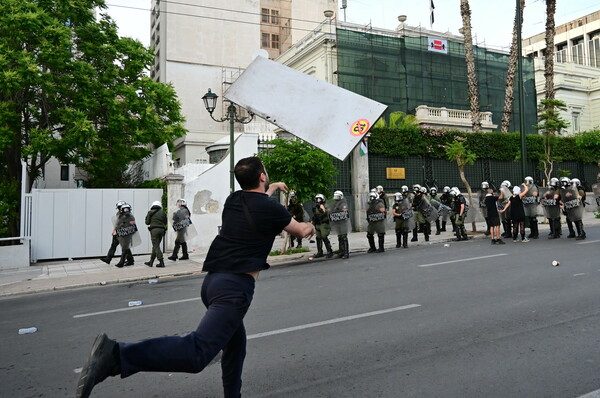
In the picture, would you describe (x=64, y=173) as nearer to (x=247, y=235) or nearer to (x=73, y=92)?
(x=73, y=92)

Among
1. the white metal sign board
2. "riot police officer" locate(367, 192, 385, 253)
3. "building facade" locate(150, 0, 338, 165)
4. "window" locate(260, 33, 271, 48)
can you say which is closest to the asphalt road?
the white metal sign board

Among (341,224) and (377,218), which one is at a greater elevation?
(377,218)

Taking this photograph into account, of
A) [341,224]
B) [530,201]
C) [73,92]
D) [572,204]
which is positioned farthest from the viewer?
[73,92]

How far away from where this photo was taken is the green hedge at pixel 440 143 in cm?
2236

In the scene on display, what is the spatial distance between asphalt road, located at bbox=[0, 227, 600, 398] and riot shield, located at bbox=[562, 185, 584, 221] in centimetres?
461

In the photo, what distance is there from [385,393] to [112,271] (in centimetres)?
1030

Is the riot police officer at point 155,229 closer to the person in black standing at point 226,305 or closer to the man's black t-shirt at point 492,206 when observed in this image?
the person in black standing at point 226,305

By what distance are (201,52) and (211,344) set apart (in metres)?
45.5

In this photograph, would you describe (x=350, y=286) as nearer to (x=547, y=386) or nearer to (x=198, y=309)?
(x=198, y=309)

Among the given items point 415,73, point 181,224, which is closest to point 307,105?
point 181,224

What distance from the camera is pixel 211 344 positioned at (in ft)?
9.18

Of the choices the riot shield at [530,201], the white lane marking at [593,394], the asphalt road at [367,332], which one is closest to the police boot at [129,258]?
the asphalt road at [367,332]

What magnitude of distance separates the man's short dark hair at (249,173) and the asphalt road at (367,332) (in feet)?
5.40

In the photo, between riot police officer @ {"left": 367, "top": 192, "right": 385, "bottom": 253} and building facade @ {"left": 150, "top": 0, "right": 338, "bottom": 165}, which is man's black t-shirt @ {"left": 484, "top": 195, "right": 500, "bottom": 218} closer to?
riot police officer @ {"left": 367, "top": 192, "right": 385, "bottom": 253}
